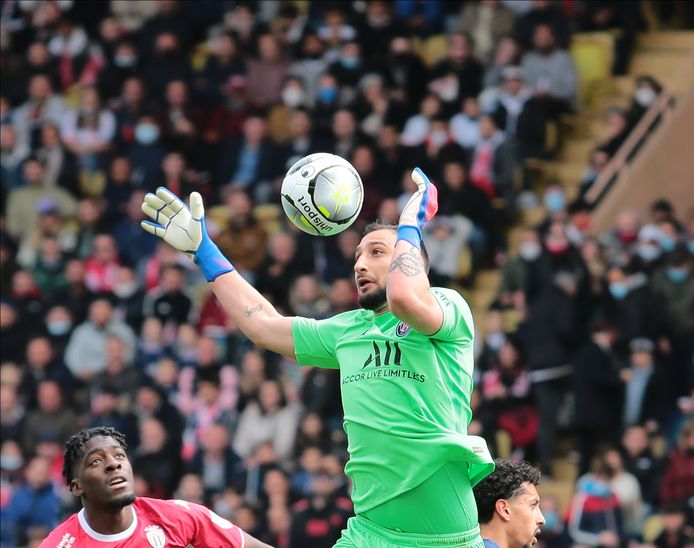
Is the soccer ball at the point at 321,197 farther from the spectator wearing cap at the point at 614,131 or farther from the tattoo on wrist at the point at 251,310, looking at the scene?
the spectator wearing cap at the point at 614,131

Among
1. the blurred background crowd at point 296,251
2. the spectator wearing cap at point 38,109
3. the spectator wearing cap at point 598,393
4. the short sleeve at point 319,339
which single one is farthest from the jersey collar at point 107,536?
the spectator wearing cap at point 38,109

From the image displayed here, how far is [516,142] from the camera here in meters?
16.8

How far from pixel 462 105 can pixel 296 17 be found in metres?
3.12

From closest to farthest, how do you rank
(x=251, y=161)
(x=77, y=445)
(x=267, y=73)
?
(x=77, y=445), (x=251, y=161), (x=267, y=73)

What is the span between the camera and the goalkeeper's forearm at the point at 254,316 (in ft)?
25.5

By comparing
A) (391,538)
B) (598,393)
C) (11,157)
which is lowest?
(598,393)

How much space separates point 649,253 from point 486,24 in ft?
14.8

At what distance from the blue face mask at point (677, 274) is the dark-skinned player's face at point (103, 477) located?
7.73m

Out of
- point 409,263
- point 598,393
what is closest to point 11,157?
point 598,393

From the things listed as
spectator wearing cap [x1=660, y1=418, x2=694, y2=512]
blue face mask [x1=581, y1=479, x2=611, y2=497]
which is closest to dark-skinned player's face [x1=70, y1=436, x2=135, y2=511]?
blue face mask [x1=581, y1=479, x2=611, y2=497]

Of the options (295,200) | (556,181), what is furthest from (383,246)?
(556,181)

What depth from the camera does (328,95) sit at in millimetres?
18125

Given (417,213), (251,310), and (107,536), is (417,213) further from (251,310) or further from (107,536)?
(107,536)

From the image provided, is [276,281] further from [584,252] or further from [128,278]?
[584,252]
